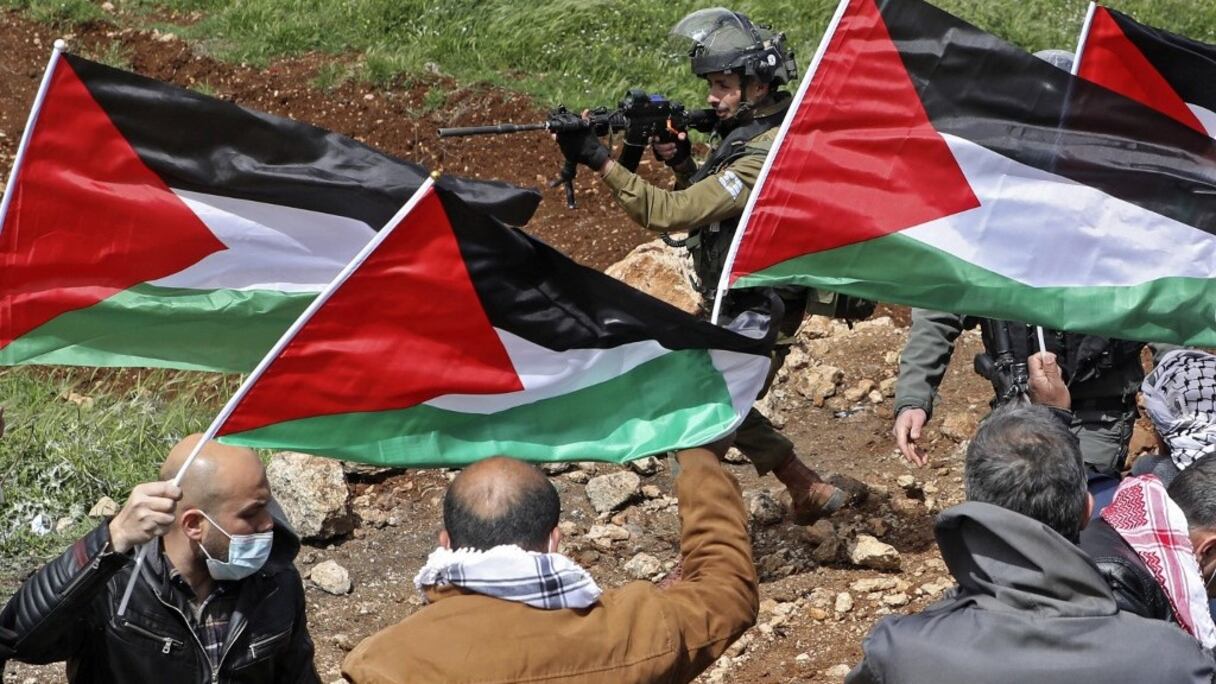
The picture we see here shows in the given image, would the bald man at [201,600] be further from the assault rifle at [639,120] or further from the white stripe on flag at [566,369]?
the assault rifle at [639,120]

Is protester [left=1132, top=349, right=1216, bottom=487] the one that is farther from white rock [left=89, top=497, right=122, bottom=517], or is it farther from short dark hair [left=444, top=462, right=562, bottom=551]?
white rock [left=89, top=497, right=122, bottom=517]

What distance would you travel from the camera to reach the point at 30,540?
661 cm

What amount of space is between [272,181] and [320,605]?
264cm

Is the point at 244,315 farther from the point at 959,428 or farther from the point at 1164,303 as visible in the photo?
the point at 959,428

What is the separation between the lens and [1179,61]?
504 centimetres

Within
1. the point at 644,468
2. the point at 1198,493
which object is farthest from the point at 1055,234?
the point at 644,468

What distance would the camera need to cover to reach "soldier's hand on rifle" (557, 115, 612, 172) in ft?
20.8

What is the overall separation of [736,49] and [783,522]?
2.09m

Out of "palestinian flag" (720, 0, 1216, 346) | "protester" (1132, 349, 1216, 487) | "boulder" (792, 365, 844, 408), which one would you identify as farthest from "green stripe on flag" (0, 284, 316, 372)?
"boulder" (792, 365, 844, 408)

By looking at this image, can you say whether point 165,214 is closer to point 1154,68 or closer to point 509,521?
point 509,521

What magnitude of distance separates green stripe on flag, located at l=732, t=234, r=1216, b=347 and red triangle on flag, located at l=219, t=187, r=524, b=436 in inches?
37.3

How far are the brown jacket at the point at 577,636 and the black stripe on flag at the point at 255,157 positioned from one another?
1463mm

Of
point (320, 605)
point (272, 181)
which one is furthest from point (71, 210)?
point (320, 605)

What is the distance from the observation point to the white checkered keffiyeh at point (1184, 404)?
456cm
